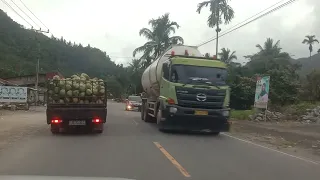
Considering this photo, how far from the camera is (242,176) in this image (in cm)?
845

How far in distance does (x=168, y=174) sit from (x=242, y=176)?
1.53 meters

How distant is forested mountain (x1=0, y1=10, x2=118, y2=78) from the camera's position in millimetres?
74062

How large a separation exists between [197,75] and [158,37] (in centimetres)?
3647

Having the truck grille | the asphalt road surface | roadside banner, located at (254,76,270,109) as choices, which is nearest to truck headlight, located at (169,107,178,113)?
the truck grille

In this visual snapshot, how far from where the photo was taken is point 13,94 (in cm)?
3684

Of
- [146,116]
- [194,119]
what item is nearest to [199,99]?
[194,119]

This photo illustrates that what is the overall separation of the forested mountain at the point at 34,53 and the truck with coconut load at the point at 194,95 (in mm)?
48686

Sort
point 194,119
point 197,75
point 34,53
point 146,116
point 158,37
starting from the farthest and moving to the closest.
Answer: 1. point 34,53
2. point 158,37
3. point 146,116
4. point 197,75
5. point 194,119

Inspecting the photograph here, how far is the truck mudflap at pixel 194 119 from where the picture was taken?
53.3 ft

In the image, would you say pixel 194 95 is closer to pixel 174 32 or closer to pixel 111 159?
pixel 111 159

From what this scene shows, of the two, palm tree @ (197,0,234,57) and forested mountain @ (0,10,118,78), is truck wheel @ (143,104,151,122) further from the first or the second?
forested mountain @ (0,10,118,78)

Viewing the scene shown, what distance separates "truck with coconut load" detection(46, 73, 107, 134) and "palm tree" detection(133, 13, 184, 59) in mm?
35632

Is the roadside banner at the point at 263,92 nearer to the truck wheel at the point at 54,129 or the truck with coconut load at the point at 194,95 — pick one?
the truck with coconut load at the point at 194,95

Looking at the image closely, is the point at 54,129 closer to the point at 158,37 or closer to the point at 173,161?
the point at 173,161
